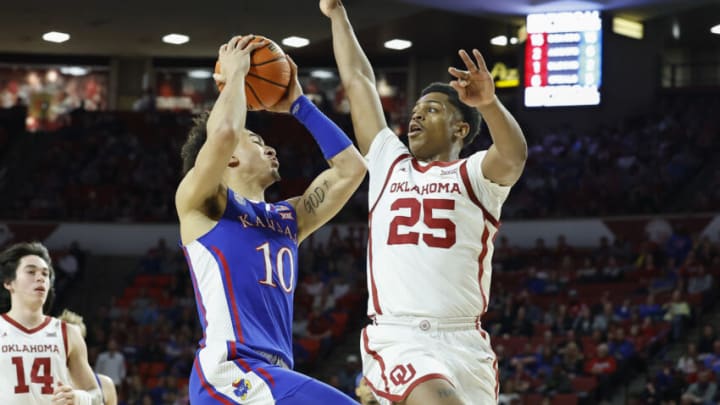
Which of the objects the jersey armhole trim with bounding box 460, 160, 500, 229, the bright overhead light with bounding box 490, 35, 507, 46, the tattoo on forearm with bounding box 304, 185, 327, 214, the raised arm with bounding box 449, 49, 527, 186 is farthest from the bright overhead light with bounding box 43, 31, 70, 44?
the raised arm with bounding box 449, 49, 527, 186

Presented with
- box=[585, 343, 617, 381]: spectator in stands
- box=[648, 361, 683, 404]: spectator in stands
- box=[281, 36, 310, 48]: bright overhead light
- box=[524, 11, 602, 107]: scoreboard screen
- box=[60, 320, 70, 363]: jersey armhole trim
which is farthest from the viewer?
box=[281, 36, 310, 48]: bright overhead light

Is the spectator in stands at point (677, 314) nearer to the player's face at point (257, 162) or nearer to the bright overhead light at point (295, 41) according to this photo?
the bright overhead light at point (295, 41)

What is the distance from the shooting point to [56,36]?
25.9 m

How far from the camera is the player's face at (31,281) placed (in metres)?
6.83

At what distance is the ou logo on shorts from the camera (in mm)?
5039

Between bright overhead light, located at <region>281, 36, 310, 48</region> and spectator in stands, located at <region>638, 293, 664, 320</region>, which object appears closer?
spectator in stands, located at <region>638, 293, 664, 320</region>

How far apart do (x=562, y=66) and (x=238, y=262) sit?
15382mm

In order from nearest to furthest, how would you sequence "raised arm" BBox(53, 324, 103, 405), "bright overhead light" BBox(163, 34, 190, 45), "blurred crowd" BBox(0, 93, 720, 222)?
"raised arm" BBox(53, 324, 103, 405) < "blurred crowd" BBox(0, 93, 720, 222) < "bright overhead light" BBox(163, 34, 190, 45)

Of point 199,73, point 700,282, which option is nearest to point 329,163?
point 700,282

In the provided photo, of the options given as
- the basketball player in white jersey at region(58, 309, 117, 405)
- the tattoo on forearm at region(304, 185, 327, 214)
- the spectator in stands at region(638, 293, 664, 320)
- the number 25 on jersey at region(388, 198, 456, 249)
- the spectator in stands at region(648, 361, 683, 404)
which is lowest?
the spectator in stands at region(648, 361, 683, 404)

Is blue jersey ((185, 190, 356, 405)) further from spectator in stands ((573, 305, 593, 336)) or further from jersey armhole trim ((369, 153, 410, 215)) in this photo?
spectator in stands ((573, 305, 593, 336))

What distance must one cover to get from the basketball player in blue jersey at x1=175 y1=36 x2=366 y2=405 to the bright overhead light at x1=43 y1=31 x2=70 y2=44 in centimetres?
2159

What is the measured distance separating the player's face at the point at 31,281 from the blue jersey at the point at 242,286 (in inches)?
94.5

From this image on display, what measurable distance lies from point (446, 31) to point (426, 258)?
20.4 meters
